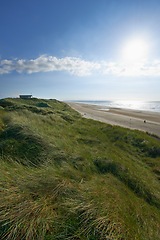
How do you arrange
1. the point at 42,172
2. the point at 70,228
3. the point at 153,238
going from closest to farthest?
the point at 70,228 < the point at 153,238 < the point at 42,172

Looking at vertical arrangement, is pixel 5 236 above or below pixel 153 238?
above

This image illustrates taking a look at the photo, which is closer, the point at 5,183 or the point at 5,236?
the point at 5,236

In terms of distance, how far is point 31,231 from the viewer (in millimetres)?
1841

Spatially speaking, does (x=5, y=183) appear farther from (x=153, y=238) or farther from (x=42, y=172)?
(x=153, y=238)

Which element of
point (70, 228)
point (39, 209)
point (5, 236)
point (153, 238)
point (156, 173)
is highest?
point (39, 209)

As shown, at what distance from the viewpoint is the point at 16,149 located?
474cm

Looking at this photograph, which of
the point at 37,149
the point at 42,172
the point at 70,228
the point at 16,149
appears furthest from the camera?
the point at 37,149

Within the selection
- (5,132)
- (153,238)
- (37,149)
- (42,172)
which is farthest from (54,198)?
(5,132)

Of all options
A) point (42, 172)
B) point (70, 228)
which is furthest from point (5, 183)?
point (70, 228)

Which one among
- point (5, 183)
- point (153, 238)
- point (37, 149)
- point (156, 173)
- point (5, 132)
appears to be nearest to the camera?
point (153, 238)

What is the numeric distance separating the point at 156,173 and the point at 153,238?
18.7 feet

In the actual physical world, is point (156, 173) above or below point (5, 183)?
below

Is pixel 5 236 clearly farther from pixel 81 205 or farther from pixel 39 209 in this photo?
pixel 81 205

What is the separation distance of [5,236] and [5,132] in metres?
5.45
